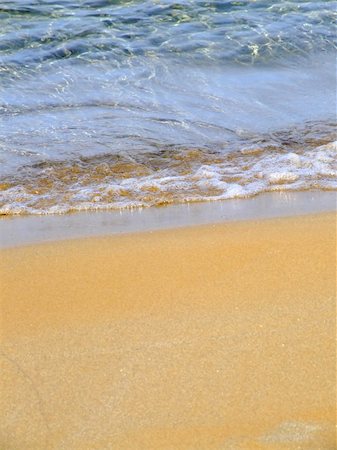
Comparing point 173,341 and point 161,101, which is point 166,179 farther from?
point 173,341

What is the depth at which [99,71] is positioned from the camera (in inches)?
284

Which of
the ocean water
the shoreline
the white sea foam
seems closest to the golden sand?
the shoreline

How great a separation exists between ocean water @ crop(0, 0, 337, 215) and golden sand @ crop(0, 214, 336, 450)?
88cm

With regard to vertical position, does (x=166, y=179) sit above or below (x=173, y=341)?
below

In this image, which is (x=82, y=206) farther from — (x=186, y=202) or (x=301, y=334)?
(x=301, y=334)

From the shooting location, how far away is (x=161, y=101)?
20.8ft

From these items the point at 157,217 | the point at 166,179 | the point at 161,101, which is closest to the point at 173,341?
the point at 157,217

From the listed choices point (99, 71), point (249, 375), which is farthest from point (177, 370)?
point (99, 71)

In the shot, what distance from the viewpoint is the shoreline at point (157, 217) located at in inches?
156

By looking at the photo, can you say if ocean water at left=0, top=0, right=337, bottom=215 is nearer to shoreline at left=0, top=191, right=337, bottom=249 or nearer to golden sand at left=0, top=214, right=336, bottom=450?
shoreline at left=0, top=191, right=337, bottom=249

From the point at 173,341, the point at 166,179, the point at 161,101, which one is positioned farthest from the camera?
the point at 161,101

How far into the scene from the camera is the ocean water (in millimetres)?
4676

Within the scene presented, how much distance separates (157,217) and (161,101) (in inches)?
94.5

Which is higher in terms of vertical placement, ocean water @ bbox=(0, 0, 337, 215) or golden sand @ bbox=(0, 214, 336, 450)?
golden sand @ bbox=(0, 214, 336, 450)
